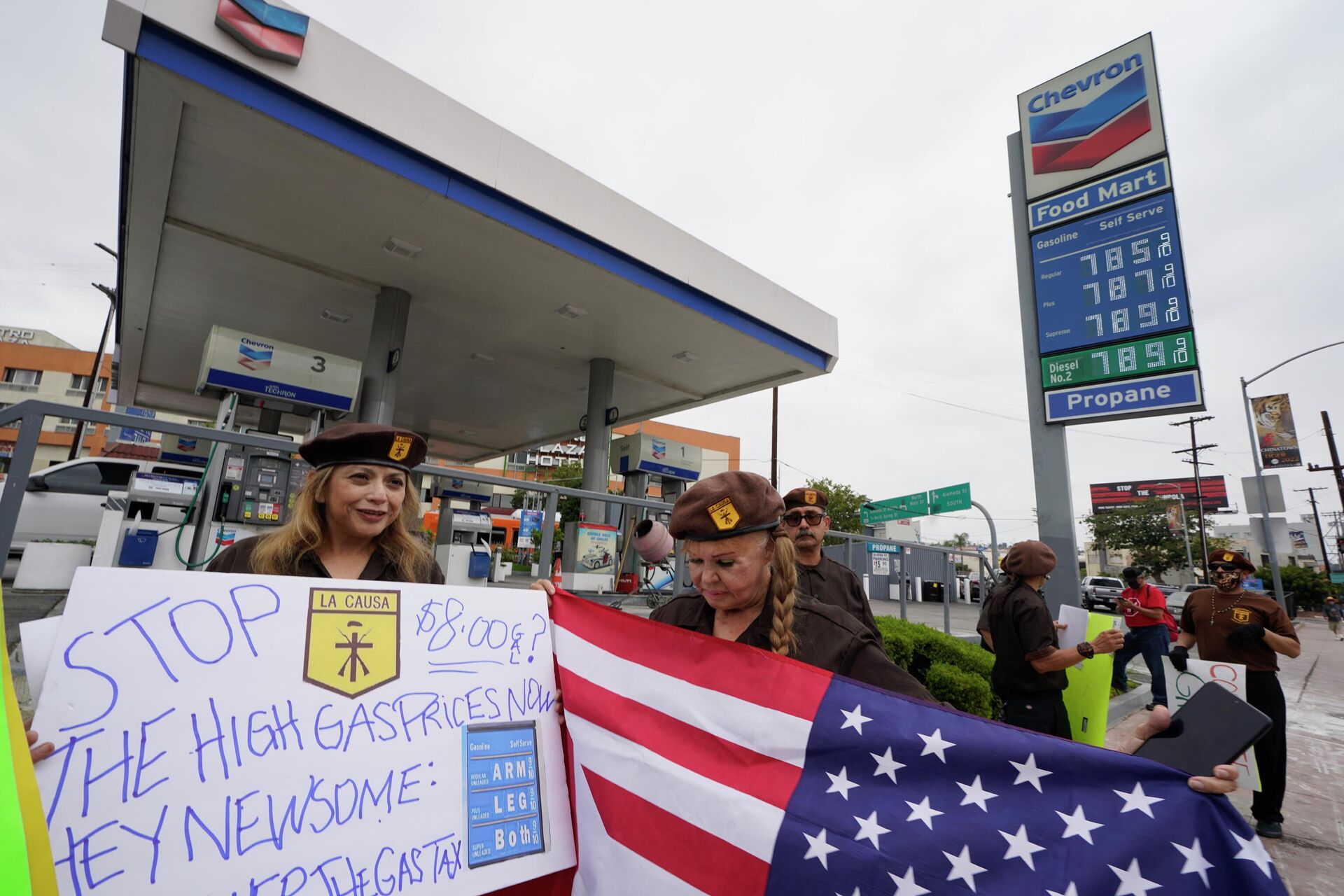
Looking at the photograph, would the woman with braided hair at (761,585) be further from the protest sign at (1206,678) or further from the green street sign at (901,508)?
the green street sign at (901,508)

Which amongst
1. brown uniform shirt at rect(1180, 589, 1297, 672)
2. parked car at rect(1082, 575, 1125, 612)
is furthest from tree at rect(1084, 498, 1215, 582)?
brown uniform shirt at rect(1180, 589, 1297, 672)

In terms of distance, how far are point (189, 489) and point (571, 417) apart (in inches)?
377

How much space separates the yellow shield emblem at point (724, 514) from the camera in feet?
5.15

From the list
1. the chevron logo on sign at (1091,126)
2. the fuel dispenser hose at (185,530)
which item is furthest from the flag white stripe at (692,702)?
the chevron logo on sign at (1091,126)

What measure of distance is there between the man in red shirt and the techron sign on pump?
489cm

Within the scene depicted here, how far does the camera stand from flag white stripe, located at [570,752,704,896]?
137cm

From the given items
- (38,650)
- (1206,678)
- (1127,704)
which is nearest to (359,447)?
(38,650)

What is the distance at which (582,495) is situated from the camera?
4441 millimetres

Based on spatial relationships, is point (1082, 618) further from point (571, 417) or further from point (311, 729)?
point (571, 417)

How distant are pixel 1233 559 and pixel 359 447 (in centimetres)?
569

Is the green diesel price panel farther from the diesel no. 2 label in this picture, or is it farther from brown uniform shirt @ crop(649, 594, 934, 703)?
brown uniform shirt @ crop(649, 594, 934, 703)

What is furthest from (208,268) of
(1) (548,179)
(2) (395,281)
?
(1) (548,179)

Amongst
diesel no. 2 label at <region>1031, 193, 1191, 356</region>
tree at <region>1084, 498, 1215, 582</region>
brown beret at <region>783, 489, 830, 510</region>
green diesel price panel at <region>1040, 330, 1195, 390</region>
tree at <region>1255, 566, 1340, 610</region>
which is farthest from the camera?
tree at <region>1084, 498, 1215, 582</region>

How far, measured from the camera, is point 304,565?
1810mm
